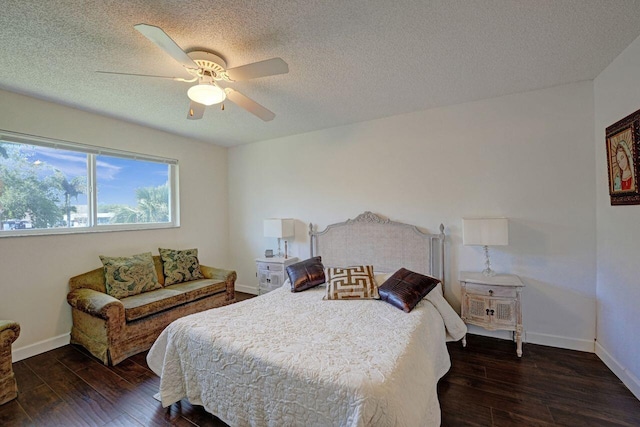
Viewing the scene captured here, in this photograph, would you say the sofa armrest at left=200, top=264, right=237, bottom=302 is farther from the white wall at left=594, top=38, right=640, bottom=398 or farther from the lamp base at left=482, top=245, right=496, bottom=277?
the white wall at left=594, top=38, right=640, bottom=398

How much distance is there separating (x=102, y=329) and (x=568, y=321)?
4532mm

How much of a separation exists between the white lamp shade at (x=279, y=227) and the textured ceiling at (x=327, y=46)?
5.54 feet

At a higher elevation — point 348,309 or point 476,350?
point 348,309

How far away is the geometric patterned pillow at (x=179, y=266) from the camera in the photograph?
359cm

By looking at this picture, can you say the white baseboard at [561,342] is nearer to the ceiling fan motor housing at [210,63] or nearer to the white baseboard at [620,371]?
the white baseboard at [620,371]

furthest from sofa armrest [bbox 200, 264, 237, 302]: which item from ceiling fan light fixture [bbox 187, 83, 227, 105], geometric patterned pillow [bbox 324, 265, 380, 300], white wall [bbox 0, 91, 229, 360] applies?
ceiling fan light fixture [bbox 187, 83, 227, 105]

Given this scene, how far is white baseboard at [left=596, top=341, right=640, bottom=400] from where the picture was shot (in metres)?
1.97

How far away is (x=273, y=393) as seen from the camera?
1483mm

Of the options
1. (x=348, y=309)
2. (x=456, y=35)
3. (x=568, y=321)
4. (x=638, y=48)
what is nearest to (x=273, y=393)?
(x=348, y=309)

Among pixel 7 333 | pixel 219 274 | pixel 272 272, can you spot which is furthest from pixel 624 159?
pixel 7 333

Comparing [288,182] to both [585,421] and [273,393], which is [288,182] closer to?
[273,393]

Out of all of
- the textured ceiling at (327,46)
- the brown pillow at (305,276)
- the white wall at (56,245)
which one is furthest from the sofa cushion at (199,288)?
the textured ceiling at (327,46)

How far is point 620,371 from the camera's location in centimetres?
215

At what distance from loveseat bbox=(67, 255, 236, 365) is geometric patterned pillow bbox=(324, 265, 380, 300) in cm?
176
